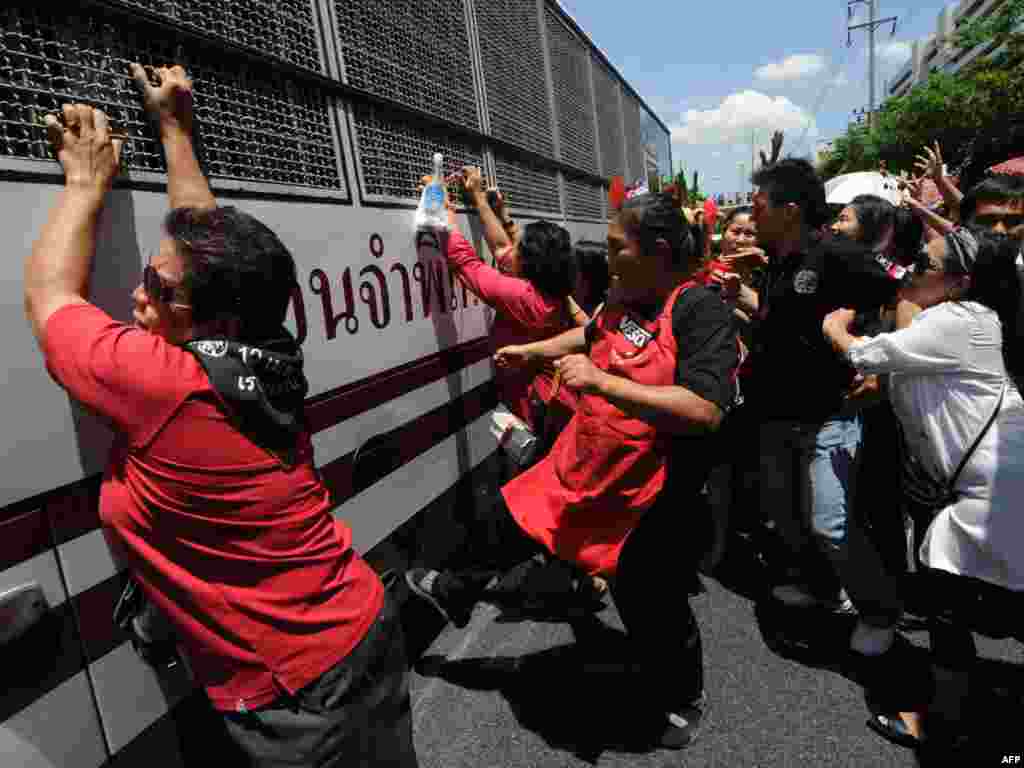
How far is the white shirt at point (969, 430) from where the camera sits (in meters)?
1.93

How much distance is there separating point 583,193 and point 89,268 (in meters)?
4.26

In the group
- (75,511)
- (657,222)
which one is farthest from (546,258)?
(75,511)

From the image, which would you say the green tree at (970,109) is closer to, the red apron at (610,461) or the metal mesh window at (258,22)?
the red apron at (610,461)

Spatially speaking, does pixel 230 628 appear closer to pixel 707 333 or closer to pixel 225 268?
pixel 225 268

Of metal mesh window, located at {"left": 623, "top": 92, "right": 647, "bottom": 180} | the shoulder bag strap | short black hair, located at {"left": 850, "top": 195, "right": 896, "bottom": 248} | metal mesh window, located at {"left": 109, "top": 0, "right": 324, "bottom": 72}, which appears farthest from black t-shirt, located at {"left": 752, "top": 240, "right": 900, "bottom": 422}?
metal mesh window, located at {"left": 623, "top": 92, "right": 647, "bottom": 180}

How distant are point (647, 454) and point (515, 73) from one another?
2591mm

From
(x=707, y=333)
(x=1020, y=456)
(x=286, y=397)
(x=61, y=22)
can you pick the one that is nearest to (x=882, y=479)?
(x=1020, y=456)

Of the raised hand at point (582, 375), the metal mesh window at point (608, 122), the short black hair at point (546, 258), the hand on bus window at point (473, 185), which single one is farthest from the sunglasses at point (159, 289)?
the metal mesh window at point (608, 122)

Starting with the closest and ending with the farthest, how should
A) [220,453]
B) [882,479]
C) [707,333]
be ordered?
1. [220,453]
2. [707,333]
3. [882,479]

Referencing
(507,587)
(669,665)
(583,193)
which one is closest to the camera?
(669,665)

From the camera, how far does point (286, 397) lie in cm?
129

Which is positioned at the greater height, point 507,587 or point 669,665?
point 507,587

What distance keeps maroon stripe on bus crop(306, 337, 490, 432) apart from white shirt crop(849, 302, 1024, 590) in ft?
5.26

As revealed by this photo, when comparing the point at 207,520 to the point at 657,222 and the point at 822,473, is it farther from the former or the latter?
the point at 822,473
